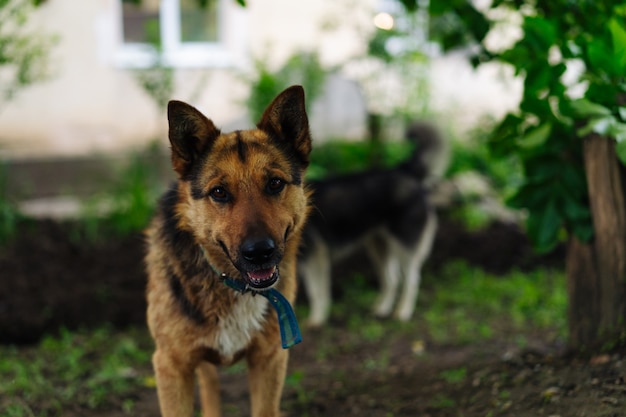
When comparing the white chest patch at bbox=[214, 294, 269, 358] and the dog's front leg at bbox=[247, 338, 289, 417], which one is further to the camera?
the dog's front leg at bbox=[247, 338, 289, 417]

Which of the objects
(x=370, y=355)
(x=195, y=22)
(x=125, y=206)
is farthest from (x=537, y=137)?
(x=195, y=22)

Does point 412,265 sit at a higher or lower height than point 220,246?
lower

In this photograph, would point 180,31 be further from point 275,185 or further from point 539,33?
point 275,185

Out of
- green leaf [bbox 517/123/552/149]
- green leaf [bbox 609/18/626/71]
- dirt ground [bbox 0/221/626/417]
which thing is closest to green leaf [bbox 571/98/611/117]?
green leaf [bbox 609/18/626/71]

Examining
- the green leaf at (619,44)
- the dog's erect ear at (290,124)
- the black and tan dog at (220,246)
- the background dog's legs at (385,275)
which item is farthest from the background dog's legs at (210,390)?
the background dog's legs at (385,275)

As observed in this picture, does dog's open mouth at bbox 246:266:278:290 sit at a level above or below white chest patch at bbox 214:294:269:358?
above

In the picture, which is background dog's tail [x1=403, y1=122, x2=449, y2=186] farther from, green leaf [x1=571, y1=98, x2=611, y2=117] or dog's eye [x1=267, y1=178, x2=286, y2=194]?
dog's eye [x1=267, y1=178, x2=286, y2=194]

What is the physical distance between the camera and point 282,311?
10.4 feet

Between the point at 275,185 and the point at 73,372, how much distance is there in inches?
109

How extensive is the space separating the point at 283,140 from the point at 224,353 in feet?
3.47

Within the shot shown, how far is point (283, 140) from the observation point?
330cm

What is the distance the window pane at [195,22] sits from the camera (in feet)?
34.7

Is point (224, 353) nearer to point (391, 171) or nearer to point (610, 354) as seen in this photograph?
point (610, 354)

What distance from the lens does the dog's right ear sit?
3053 mm
